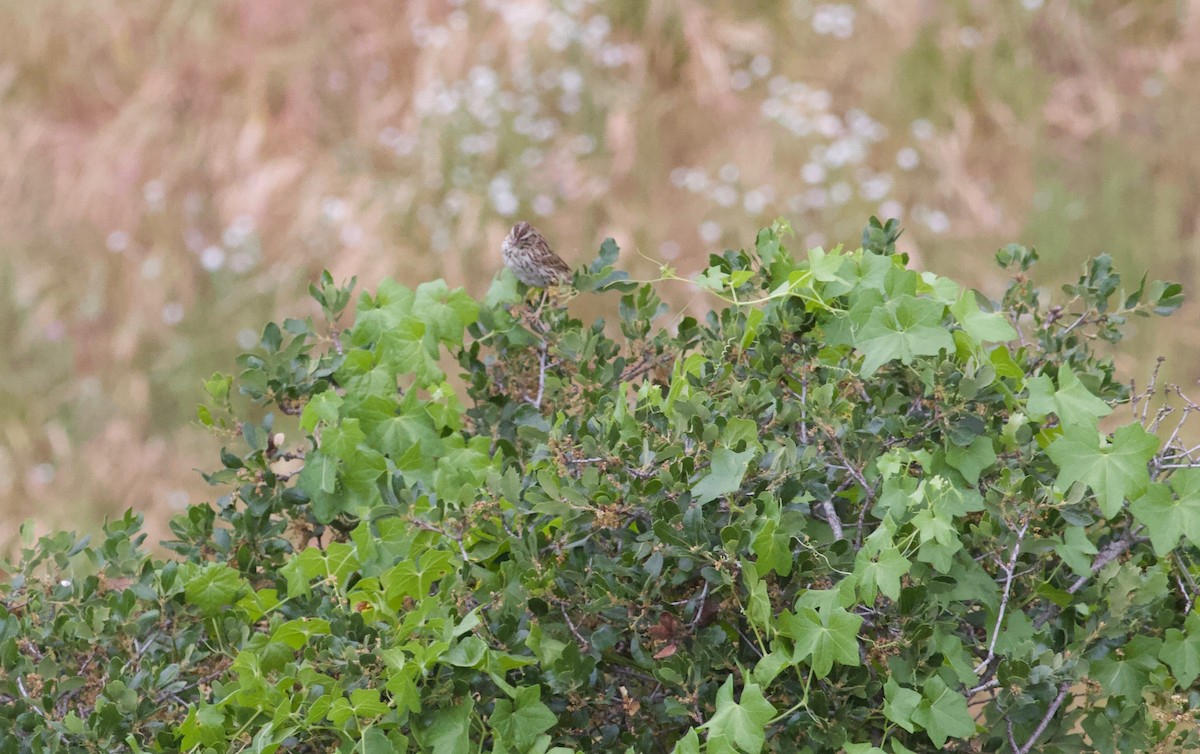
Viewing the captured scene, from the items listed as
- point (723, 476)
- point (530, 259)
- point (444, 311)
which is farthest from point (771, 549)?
point (530, 259)

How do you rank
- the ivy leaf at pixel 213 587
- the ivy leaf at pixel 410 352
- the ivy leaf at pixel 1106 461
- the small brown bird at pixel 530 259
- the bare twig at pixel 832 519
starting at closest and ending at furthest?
the ivy leaf at pixel 1106 461, the bare twig at pixel 832 519, the ivy leaf at pixel 213 587, the ivy leaf at pixel 410 352, the small brown bird at pixel 530 259

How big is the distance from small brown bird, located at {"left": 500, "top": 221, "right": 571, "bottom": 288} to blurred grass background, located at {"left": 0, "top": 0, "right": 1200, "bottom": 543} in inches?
101

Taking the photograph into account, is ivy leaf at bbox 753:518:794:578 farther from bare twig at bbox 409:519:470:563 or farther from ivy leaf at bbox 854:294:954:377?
bare twig at bbox 409:519:470:563

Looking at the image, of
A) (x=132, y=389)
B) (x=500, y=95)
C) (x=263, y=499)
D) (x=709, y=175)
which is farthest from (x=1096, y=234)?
(x=263, y=499)

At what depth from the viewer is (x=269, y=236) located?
6465 mm

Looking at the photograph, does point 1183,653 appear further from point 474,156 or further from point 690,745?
point 474,156

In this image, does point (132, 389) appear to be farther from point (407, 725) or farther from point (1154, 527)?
point (1154, 527)

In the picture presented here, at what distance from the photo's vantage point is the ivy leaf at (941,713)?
160 cm

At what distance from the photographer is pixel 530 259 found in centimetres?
312

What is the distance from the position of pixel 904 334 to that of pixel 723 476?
1.14ft

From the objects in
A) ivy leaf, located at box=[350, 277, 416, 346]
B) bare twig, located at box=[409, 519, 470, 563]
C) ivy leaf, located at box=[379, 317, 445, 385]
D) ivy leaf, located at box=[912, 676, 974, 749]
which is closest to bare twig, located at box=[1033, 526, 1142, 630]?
ivy leaf, located at box=[912, 676, 974, 749]

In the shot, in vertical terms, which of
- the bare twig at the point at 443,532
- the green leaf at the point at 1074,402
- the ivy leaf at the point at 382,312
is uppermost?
the ivy leaf at the point at 382,312

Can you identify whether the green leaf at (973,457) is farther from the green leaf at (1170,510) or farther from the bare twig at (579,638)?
the bare twig at (579,638)

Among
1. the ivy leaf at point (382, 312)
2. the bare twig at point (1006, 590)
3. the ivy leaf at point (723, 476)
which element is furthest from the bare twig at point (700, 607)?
the ivy leaf at point (382, 312)
